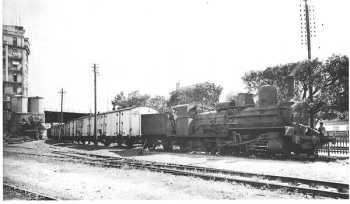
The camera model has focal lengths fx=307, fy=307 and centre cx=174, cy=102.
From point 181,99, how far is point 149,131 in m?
24.8

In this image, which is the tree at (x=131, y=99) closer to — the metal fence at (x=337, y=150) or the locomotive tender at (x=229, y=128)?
the locomotive tender at (x=229, y=128)

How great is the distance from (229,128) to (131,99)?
5069cm

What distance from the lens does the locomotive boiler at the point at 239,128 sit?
49.5ft

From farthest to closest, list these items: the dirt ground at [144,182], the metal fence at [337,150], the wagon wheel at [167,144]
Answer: the wagon wheel at [167,144]
the metal fence at [337,150]
the dirt ground at [144,182]

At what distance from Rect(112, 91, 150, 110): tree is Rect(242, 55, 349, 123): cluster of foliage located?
38799 millimetres

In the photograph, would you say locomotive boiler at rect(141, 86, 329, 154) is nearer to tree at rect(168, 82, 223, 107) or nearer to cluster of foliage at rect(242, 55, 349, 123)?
cluster of foliage at rect(242, 55, 349, 123)

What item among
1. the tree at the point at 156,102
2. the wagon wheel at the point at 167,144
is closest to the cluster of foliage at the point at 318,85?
the wagon wheel at the point at 167,144

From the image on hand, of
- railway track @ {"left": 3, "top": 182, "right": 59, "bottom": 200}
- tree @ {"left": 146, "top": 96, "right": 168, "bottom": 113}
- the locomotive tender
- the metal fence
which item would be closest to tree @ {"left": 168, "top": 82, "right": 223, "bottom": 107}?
tree @ {"left": 146, "top": 96, "right": 168, "bottom": 113}

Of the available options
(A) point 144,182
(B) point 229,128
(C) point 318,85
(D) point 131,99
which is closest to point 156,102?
(D) point 131,99

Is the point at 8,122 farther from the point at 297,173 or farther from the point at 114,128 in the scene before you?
the point at 297,173

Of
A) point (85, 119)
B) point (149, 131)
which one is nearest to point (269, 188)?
point (149, 131)

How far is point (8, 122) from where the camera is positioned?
1433 inches

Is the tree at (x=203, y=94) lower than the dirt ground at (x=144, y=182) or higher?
higher

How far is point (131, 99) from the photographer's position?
218 feet
